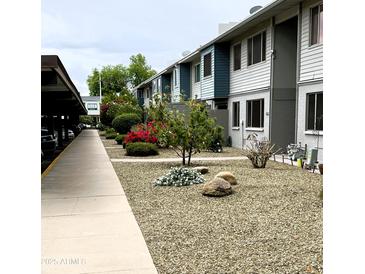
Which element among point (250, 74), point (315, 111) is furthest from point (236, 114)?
point (315, 111)

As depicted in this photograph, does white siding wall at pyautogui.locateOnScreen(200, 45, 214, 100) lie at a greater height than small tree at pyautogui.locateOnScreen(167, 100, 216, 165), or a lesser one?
greater

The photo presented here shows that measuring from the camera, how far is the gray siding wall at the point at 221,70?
2247cm

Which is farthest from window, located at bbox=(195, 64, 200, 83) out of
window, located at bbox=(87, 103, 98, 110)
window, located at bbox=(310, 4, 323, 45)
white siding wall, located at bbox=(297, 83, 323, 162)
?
window, located at bbox=(87, 103, 98, 110)

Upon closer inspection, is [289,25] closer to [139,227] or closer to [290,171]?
[290,171]

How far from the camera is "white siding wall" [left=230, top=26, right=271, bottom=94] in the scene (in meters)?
17.7

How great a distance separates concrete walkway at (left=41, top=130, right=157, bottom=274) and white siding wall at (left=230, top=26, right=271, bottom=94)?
9684 millimetres

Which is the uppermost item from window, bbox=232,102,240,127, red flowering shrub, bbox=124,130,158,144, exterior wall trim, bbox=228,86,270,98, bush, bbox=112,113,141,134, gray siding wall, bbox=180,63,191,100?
gray siding wall, bbox=180,63,191,100

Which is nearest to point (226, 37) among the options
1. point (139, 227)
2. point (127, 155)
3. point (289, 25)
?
point (289, 25)

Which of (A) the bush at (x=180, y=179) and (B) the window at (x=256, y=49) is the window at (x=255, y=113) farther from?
(A) the bush at (x=180, y=179)

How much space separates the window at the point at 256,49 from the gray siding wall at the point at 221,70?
113 inches

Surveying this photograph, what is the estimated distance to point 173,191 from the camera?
30.9 ft

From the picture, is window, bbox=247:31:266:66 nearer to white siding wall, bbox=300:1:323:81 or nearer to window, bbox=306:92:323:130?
white siding wall, bbox=300:1:323:81

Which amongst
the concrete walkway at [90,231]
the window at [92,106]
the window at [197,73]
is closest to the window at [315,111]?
the concrete walkway at [90,231]

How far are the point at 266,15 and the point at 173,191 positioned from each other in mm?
10363
